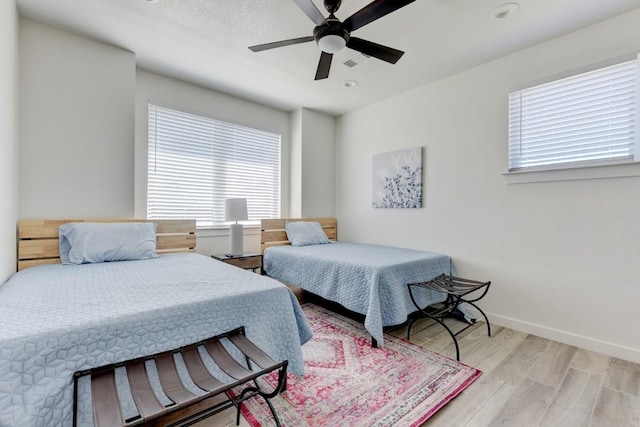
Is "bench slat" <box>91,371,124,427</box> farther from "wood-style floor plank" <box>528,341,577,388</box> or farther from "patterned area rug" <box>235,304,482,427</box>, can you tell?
"wood-style floor plank" <box>528,341,577,388</box>

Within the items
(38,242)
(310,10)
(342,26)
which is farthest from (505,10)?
(38,242)

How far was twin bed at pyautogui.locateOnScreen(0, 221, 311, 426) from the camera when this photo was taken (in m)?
1.00

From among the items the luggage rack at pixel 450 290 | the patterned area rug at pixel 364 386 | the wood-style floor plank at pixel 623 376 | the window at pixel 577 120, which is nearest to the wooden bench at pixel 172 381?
the patterned area rug at pixel 364 386

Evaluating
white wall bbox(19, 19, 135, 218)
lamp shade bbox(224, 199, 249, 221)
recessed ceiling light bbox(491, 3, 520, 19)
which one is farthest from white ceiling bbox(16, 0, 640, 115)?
lamp shade bbox(224, 199, 249, 221)

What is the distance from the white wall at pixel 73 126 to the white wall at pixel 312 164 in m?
2.07

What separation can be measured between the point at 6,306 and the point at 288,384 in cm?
144

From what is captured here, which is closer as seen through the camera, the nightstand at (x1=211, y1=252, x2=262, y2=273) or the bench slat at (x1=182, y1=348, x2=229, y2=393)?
the bench slat at (x1=182, y1=348, x2=229, y2=393)

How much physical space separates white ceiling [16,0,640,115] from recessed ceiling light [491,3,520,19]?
3 cm

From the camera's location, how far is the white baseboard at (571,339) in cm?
209

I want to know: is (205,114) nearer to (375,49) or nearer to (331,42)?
(331,42)

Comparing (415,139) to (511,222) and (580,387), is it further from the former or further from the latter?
(580,387)

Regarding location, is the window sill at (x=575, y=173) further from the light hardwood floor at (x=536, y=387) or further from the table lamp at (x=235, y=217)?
the table lamp at (x=235, y=217)

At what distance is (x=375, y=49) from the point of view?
205 cm

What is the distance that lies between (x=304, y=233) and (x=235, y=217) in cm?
93
